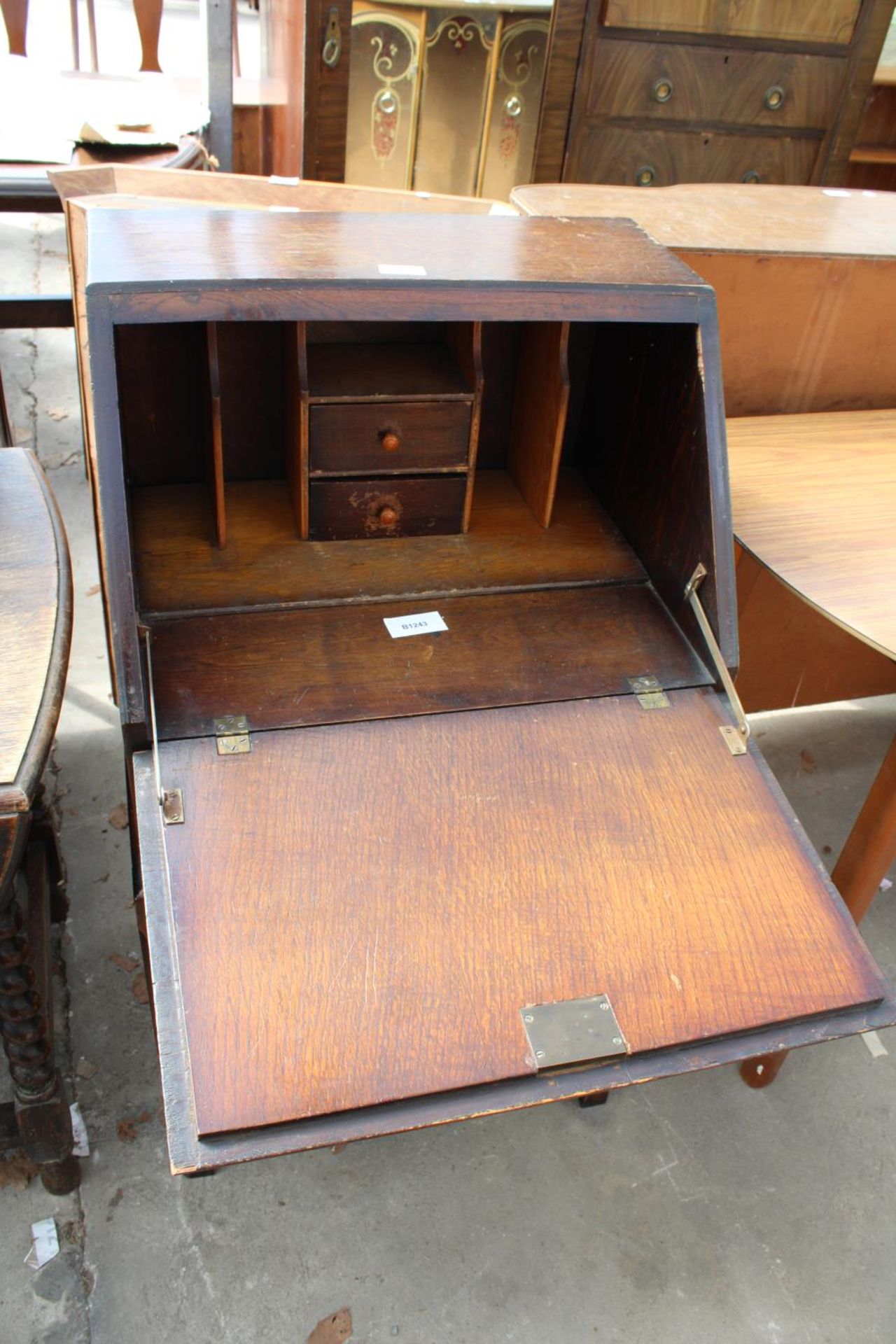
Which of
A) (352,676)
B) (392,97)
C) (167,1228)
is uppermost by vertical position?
(392,97)

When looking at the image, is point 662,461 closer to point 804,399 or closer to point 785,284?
point 785,284

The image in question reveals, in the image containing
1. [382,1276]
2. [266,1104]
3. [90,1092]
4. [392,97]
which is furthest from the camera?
[392,97]

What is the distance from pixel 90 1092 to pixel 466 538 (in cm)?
117

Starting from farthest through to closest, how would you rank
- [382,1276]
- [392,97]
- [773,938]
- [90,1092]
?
1. [392,97]
2. [90,1092]
3. [382,1276]
4. [773,938]

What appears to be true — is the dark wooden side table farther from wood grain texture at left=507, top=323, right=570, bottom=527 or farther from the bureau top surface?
wood grain texture at left=507, top=323, right=570, bottom=527

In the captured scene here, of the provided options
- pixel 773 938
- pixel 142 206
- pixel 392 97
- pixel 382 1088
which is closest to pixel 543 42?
pixel 392 97

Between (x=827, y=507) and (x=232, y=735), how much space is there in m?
1.14

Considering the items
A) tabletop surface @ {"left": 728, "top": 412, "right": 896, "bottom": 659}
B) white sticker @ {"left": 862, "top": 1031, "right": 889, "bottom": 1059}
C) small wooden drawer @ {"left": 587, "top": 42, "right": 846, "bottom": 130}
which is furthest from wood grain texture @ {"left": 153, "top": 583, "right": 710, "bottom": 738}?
small wooden drawer @ {"left": 587, "top": 42, "right": 846, "bottom": 130}

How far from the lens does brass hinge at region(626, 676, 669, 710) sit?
4.61ft

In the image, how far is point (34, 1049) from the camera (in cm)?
147

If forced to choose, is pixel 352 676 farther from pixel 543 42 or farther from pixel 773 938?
pixel 543 42

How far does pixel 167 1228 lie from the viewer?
5.28ft

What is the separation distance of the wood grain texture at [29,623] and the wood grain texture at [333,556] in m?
0.12

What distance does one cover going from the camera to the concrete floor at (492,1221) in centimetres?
154
